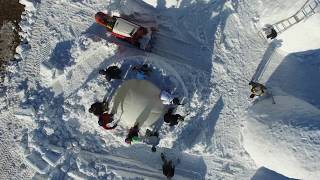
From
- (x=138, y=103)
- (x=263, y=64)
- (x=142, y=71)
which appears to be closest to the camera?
(x=138, y=103)

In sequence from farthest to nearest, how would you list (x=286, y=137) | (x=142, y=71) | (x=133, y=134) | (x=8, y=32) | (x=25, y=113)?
(x=8, y=32) → (x=25, y=113) → (x=142, y=71) → (x=133, y=134) → (x=286, y=137)

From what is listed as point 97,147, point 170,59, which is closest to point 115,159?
point 97,147

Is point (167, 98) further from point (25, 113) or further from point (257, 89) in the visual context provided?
point (25, 113)

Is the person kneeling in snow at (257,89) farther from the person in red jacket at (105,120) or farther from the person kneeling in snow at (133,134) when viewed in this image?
the person in red jacket at (105,120)

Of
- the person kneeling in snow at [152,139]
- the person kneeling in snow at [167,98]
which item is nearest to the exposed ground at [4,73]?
the person kneeling in snow at [152,139]

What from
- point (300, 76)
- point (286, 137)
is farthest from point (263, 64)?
point (286, 137)

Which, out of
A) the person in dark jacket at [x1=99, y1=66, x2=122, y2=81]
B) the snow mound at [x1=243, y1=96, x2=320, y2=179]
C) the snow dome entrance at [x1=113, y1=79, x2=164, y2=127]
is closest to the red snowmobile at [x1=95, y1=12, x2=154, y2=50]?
the person in dark jacket at [x1=99, y1=66, x2=122, y2=81]

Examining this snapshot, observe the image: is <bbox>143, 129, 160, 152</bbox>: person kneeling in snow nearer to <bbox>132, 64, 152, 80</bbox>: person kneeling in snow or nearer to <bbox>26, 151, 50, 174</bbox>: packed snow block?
<bbox>132, 64, 152, 80</bbox>: person kneeling in snow
